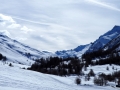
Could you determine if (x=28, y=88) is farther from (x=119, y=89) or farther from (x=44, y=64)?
(x=44, y=64)

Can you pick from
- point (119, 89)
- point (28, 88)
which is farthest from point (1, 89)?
point (119, 89)

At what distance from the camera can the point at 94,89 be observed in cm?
5822

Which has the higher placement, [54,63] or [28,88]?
[54,63]

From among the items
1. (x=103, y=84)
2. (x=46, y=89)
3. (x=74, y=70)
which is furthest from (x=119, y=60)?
(x=46, y=89)

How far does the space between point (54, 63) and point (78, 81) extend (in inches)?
4274

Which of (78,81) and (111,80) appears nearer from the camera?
(78,81)

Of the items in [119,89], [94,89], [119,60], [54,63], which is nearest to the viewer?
[94,89]

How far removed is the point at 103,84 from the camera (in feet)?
235

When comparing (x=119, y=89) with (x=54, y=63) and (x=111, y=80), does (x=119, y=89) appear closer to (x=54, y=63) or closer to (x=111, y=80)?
(x=111, y=80)

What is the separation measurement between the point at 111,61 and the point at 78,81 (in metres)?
104

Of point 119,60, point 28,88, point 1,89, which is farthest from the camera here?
point 119,60

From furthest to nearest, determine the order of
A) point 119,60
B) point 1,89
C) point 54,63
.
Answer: point 54,63, point 119,60, point 1,89

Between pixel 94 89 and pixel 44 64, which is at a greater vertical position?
pixel 44 64

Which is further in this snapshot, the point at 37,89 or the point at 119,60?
the point at 119,60
